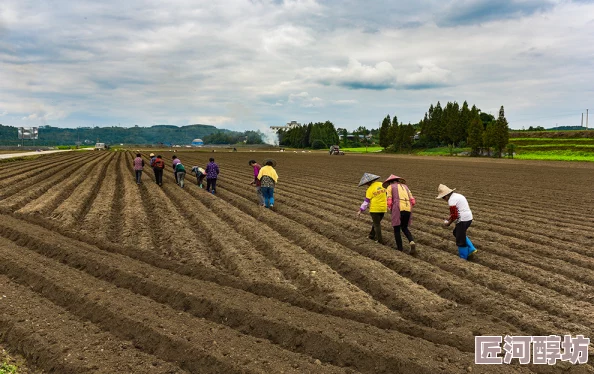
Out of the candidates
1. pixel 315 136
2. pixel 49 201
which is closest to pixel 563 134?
pixel 315 136

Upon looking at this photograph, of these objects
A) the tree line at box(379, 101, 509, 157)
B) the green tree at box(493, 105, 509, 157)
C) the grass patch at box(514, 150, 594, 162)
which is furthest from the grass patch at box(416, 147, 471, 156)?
the grass patch at box(514, 150, 594, 162)

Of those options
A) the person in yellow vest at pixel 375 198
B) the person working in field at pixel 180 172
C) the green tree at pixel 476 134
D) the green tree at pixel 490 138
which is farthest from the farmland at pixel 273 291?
the green tree at pixel 476 134

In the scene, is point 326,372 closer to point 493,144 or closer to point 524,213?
point 524,213

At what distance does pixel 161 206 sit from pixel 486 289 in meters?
11.5

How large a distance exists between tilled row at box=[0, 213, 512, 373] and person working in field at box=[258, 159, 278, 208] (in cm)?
689

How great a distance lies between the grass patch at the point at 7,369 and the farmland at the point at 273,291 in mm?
187

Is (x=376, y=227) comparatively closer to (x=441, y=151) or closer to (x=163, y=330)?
(x=163, y=330)

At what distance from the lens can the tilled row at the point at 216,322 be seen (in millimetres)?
4895

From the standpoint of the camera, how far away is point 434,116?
95812 mm

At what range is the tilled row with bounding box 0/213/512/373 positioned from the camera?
489 centimetres

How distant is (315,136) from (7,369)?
13273 centimetres

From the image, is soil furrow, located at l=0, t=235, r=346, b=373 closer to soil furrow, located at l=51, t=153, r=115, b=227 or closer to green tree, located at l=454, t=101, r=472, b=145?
soil furrow, located at l=51, t=153, r=115, b=227

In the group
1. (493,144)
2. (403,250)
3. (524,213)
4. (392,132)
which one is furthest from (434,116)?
(403,250)

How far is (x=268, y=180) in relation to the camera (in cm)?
1483
